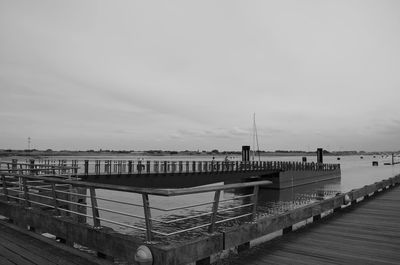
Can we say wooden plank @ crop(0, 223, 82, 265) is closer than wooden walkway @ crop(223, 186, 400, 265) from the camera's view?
Yes

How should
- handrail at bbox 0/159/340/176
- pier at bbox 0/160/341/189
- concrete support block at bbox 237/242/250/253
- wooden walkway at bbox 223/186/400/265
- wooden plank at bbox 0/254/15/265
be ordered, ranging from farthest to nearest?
handrail at bbox 0/159/340/176, pier at bbox 0/160/341/189, concrete support block at bbox 237/242/250/253, wooden walkway at bbox 223/186/400/265, wooden plank at bbox 0/254/15/265

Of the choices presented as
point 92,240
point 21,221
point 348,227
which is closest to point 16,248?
point 92,240

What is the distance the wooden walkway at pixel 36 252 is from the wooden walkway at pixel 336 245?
8.69ft

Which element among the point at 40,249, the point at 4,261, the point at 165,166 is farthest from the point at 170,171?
the point at 4,261

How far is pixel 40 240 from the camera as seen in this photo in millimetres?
7582

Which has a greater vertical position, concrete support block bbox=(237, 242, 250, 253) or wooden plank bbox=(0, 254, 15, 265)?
wooden plank bbox=(0, 254, 15, 265)

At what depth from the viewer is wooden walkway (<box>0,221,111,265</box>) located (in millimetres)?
6051

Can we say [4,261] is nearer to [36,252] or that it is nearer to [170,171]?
[36,252]

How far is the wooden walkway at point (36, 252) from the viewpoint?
6.05 m

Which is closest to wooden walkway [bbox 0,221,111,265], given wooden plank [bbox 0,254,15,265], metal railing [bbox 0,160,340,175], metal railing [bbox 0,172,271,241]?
wooden plank [bbox 0,254,15,265]

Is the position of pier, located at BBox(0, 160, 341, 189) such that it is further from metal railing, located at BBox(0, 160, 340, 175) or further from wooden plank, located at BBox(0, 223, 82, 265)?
wooden plank, located at BBox(0, 223, 82, 265)

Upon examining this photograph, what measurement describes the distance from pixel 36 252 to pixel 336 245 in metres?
6.12

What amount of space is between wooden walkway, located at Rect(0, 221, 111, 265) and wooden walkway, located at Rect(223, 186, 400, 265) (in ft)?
8.69

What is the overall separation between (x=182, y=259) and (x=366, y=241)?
16.2 feet
